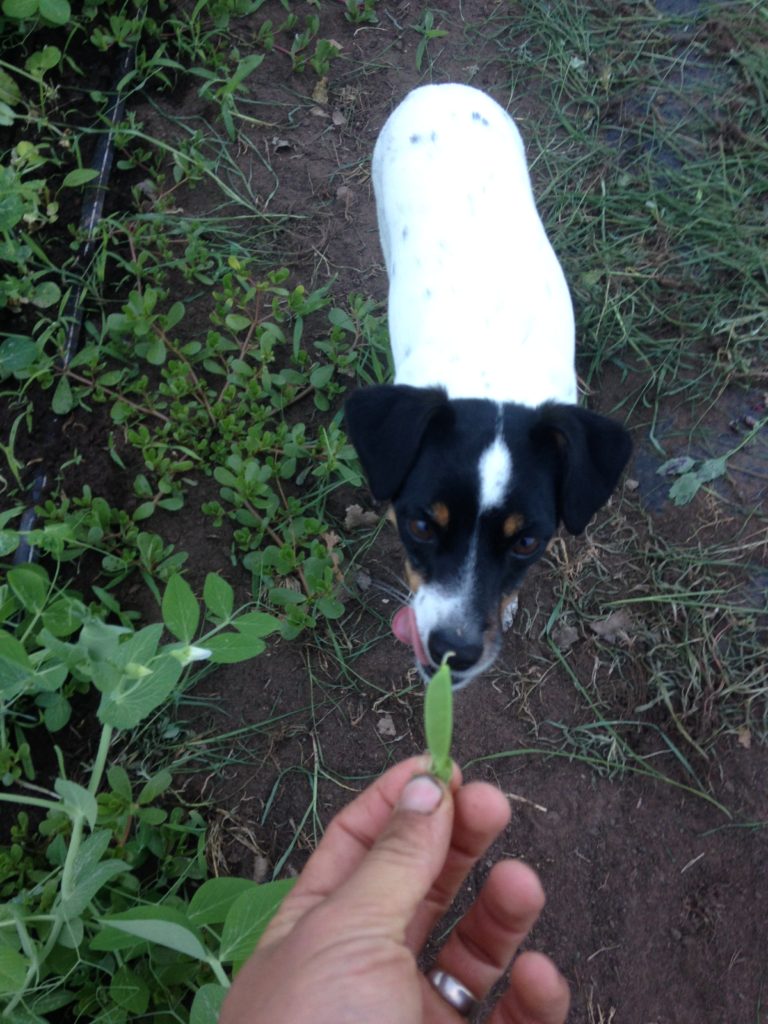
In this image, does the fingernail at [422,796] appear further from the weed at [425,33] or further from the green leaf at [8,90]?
the weed at [425,33]

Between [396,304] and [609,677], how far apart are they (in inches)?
69.7

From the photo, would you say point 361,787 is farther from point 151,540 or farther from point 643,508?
point 643,508

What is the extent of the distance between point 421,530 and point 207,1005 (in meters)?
1.40

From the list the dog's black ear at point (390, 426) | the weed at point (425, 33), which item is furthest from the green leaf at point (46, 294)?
the weed at point (425, 33)

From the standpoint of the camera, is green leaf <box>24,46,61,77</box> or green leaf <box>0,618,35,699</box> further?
green leaf <box>24,46,61,77</box>

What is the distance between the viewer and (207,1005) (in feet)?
6.15

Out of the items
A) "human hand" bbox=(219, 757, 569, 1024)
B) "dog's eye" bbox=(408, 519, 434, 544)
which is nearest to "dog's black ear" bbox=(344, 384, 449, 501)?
"dog's eye" bbox=(408, 519, 434, 544)

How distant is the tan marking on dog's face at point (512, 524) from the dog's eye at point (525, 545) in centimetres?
4

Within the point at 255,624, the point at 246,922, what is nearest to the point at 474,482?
the point at 255,624

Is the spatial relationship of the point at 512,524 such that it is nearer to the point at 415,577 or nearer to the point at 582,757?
the point at 415,577

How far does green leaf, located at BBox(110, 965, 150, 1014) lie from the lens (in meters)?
2.26

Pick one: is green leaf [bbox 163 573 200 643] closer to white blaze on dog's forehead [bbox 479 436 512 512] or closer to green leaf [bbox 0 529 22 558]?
green leaf [bbox 0 529 22 558]

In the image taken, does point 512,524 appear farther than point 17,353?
No

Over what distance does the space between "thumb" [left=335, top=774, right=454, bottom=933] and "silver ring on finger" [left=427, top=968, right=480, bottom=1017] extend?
2.28 ft
